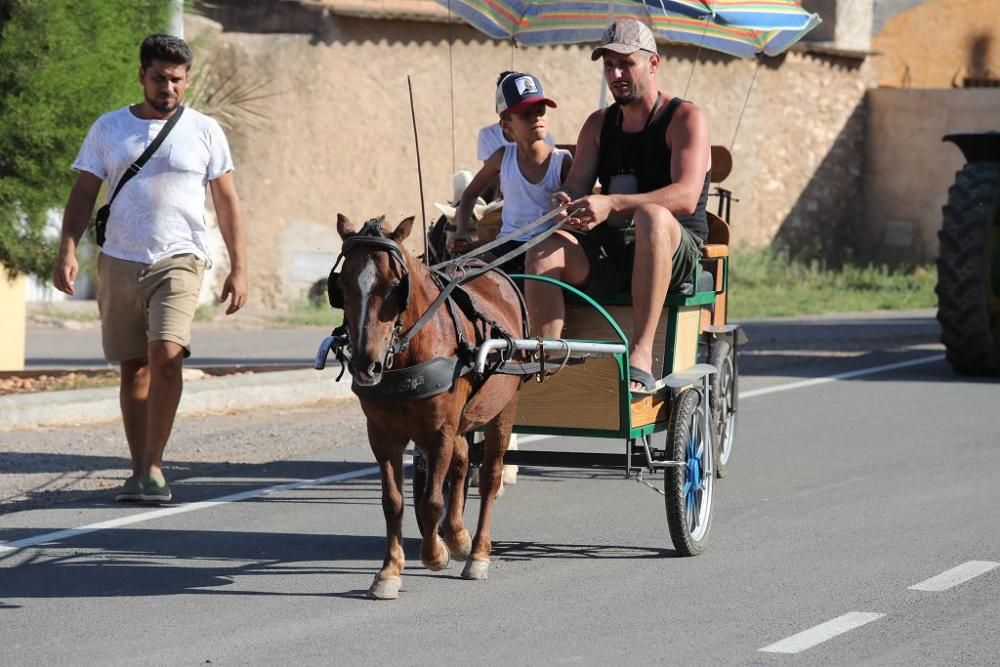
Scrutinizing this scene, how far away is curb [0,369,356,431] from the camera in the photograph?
37.2 ft

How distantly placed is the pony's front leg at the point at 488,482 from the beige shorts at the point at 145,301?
2142 millimetres

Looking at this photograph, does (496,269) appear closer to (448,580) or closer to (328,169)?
(448,580)

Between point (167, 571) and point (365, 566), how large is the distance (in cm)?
85

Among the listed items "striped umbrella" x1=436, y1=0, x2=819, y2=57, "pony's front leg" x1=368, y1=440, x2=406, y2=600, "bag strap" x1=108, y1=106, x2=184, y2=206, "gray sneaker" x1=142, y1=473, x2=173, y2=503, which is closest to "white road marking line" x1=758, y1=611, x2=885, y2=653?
"pony's front leg" x1=368, y1=440, x2=406, y2=600

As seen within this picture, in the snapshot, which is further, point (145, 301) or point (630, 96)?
point (145, 301)

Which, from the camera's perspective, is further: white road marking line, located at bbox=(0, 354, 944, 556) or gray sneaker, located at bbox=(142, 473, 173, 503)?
gray sneaker, located at bbox=(142, 473, 173, 503)

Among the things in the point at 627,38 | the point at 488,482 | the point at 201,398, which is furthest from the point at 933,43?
the point at 488,482

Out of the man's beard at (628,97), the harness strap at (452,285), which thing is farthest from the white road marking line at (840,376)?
the harness strap at (452,285)

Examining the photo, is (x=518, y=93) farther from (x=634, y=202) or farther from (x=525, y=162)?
(x=634, y=202)

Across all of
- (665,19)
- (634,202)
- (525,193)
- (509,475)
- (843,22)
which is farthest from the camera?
(843,22)

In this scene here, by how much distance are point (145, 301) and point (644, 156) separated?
2.74 m

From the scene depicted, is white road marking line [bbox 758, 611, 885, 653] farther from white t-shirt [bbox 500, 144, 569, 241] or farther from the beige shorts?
the beige shorts

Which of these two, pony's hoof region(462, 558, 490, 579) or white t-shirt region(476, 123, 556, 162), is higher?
white t-shirt region(476, 123, 556, 162)

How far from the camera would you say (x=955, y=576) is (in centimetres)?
719
